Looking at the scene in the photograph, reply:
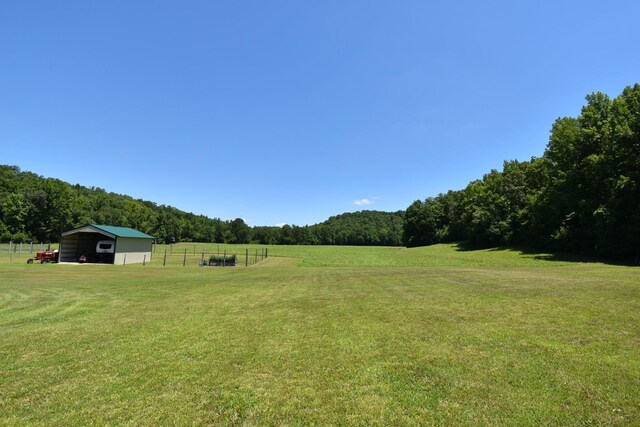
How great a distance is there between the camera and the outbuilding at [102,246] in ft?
119

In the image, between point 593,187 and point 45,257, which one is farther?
point 593,187

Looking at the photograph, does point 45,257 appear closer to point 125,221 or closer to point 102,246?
point 102,246

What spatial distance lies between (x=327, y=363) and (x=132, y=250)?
3986 cm

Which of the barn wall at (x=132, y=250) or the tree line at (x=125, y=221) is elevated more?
the tree line at (x=125, y=221)

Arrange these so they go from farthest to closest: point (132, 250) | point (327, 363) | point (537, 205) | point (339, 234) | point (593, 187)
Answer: point (339, 234)
point (537, 205)
point (132, 250)
point (593, 187)
point (327, 363)

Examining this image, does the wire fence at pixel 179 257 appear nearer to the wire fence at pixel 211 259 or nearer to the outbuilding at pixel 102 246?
the wire fence at pixel 211 259

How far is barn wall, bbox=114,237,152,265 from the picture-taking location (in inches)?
1458

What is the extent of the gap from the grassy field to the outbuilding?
2760 centimetres

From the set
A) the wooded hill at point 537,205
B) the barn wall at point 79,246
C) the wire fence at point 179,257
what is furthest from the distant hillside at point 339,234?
the barn wall at point 79,246

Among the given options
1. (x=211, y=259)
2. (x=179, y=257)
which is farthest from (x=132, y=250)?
(x=179, y=257)

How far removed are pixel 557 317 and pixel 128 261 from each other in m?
40.5

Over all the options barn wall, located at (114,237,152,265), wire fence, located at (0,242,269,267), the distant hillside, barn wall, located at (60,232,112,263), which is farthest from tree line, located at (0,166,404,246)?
barn wall, located at (114,237,152,265)

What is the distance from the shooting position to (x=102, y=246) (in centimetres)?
3706

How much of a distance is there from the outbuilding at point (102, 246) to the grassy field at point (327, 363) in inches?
1087
